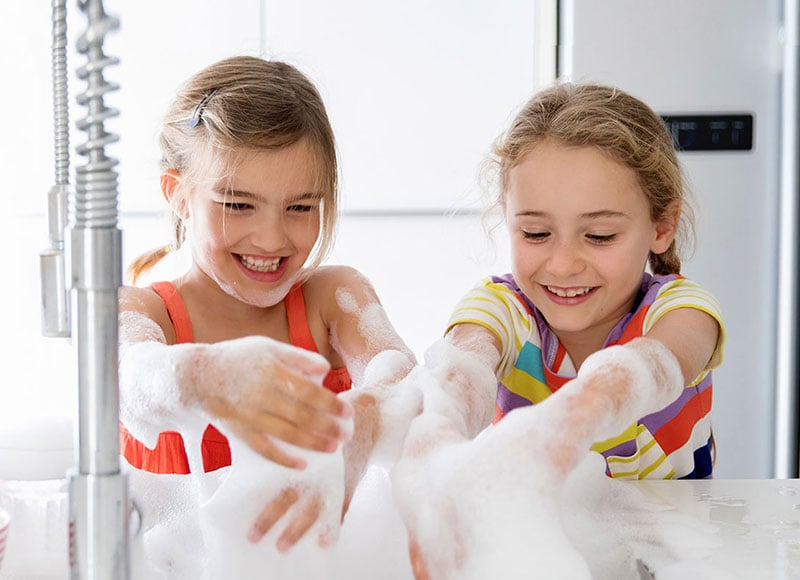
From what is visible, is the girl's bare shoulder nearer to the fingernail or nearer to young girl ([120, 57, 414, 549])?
young girl ([120, 57, 414, 549])

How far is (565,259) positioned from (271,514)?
0.52 metres

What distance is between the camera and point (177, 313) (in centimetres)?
126

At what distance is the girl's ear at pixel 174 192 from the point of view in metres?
1.27

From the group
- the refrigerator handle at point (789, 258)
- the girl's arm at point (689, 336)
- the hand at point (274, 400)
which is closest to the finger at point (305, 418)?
the hand at point (274, 400)

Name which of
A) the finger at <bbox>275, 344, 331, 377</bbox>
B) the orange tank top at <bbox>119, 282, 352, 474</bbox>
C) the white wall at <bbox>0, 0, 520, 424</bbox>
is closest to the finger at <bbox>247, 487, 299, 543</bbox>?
the finger at <bbox>275, 344, 331, 377</bbox>

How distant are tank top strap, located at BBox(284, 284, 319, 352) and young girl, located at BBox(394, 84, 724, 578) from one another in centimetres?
22

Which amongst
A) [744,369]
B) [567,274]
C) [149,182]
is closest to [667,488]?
[567,274]

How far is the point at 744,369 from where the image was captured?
2.12 metres

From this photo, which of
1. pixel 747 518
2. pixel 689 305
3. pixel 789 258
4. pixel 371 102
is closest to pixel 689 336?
pixel 689 305

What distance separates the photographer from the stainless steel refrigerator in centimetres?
207

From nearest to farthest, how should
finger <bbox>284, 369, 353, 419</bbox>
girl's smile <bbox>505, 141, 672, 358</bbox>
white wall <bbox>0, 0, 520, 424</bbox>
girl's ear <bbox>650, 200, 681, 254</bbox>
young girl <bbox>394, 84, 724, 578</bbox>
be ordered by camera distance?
finger <bbox>284, 369, 353, 419</bbox> < young girl <bbox>394, 84, 724, 578</bbox> < girl's smile <bbox>505, 141, 672, 358</bbox> < girl's ear <bbox>650, 200, 681, 254</bbox> < white wall <bbox>0, 0, 520, 424</bbox>

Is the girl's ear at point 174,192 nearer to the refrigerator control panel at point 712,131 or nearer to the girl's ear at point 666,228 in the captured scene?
the girl's ear at point 666,228

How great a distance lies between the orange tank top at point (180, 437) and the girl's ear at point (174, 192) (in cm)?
10

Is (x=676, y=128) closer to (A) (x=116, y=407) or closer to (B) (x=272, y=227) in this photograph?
(B) (x=272, y=227)
